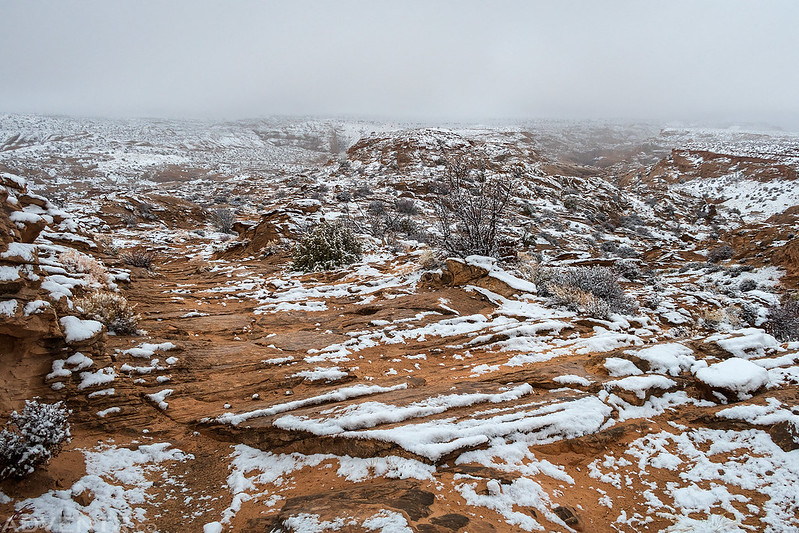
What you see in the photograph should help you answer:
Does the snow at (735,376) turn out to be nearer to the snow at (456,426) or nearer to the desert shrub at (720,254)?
the snow at (456,426)

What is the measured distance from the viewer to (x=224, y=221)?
61.3 ft

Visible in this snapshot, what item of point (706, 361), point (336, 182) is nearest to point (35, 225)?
point (706, 361)

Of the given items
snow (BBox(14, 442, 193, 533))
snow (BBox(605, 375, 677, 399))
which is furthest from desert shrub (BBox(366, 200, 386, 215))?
snow (BBox(14, 442, 193, 533))

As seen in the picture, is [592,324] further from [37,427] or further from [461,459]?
[37,427]

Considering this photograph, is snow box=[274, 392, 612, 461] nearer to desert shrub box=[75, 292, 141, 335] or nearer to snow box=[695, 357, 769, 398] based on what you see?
snow box=[695, 357, 769, 398]

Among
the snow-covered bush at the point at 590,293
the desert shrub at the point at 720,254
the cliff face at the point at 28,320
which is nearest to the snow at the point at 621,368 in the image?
the snow-covered bush at the point at 590,293

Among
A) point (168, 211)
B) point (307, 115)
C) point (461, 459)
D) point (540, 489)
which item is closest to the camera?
point (540, 489)

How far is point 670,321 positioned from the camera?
693 cm

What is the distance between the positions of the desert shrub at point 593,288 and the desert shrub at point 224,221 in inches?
614

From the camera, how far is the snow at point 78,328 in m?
4.31

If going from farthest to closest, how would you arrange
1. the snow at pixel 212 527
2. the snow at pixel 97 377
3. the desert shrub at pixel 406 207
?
the desert shrub at pixel 406 207 → the snow at pixel 97 377 → the snow at pixel 212 527

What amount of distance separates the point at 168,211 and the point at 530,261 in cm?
1894

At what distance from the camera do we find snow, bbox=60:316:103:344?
4309mm

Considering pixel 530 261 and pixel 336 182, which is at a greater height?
pixel 336 182
